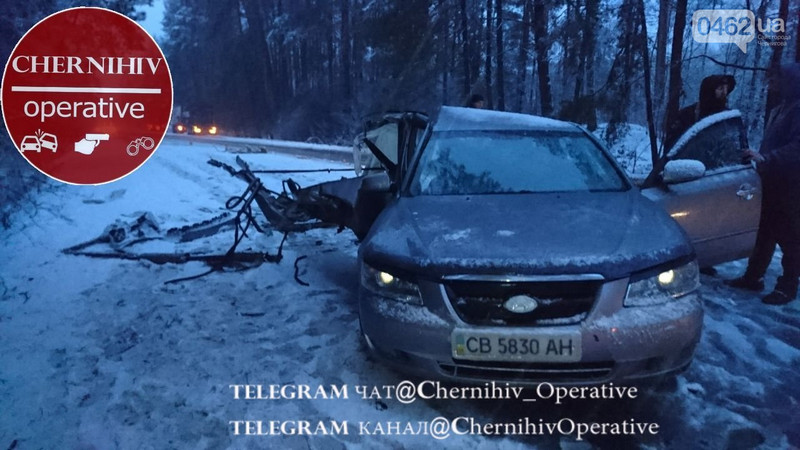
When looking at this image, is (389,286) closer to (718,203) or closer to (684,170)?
(684,170)

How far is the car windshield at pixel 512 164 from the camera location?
2.99 metres

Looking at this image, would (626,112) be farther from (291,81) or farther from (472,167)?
(291,81)

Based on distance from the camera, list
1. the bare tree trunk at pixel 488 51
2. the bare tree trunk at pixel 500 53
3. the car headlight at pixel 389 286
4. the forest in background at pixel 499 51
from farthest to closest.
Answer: the bare tree trunk at pixel 488 51 → the bare tree trunk at pixel 500 53 → the forest in background at pixel 499 51 → the car headlight at pixel 389 286

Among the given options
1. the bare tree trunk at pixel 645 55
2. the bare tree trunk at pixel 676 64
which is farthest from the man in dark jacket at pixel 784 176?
the bare tree trunk at pixel 645 55

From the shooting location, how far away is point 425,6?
11492 mm

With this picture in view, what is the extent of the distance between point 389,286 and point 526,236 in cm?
64

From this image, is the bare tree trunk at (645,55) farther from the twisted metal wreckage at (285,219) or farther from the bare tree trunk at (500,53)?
the twisted metal wreckage at (285,219)

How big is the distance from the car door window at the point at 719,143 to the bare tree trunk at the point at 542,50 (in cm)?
769

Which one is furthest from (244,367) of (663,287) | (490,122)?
(490,122)

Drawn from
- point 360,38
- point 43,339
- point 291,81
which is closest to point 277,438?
point 43,339

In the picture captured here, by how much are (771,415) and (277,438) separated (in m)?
2.16

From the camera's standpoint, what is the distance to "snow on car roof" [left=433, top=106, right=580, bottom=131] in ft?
11.5

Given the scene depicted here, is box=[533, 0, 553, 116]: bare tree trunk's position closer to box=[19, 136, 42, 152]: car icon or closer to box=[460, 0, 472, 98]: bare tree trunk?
box=[460, 0, 472, 98]: bare tree trunk

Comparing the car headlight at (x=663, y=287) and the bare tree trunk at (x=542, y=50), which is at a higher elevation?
the bare tree trunk at (x=542, y=50)
